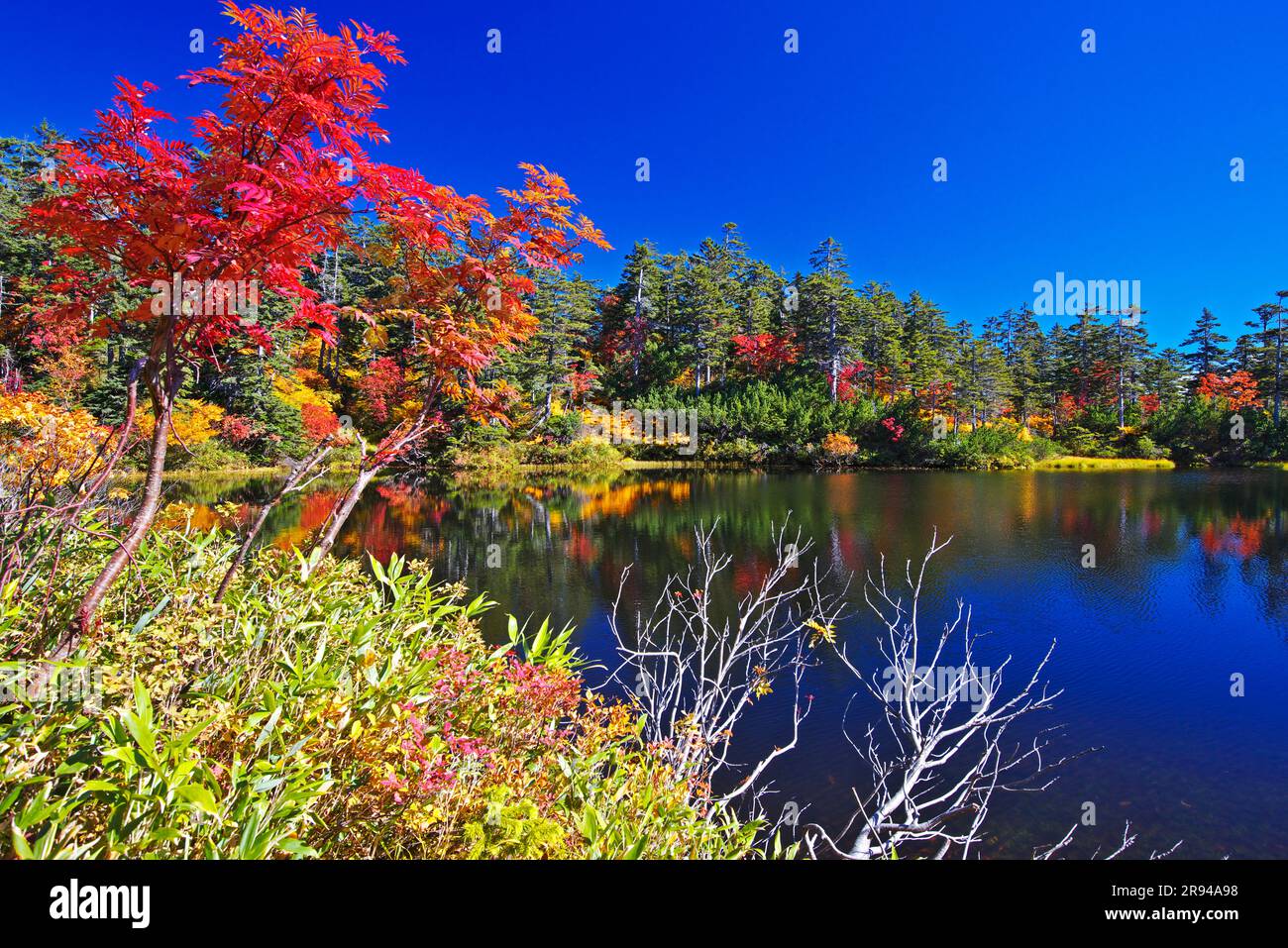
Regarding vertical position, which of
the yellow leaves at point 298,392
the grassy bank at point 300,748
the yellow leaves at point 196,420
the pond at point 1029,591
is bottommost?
the pond at point 1029,591

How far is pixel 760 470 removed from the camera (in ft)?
101

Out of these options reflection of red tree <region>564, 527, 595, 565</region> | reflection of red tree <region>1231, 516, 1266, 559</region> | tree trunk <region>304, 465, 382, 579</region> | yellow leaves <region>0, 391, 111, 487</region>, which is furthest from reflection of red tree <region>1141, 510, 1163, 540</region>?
yellow leaves <region>0, 391, 111, 487</region>

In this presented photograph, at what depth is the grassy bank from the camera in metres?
1.83

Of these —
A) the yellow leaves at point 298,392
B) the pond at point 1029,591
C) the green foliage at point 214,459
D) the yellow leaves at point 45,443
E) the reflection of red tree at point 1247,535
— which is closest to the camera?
the yellow leaves at point 45,443

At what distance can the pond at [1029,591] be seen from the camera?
467cm

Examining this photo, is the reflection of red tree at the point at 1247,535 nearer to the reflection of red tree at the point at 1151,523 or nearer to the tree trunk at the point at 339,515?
the reflection of red tree at the point at 1151,523

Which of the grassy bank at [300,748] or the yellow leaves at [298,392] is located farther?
the yellow leaves at [298,392]

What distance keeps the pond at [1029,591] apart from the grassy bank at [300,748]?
8.76 feet

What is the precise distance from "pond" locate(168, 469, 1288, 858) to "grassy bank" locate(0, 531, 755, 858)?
2671mm

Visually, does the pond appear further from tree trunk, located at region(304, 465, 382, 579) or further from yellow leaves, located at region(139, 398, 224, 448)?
tree trunk, located at region(304, 465, 382, 579)

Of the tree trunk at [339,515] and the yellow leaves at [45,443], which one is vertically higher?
the yellow leaves at [45,443]

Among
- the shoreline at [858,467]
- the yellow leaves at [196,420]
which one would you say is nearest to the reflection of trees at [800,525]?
the yellow leaves at [196,420]

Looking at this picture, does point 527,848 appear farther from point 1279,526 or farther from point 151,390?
point 1279,526
